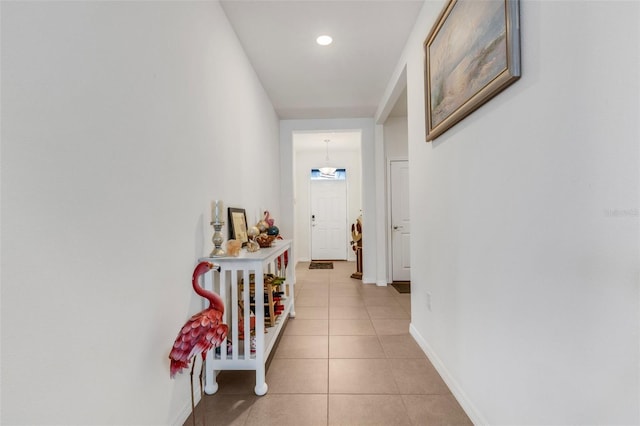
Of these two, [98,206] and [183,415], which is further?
[183,415]

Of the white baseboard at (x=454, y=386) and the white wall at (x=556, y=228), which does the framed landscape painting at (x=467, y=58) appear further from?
the white baseboard at (x=454, y=386)

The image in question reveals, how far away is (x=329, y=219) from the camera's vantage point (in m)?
6.77

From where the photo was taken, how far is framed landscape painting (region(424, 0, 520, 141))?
41.3 inches

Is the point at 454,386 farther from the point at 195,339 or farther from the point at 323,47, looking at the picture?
the point at 323,47

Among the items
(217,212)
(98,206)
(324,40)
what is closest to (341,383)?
(217,212)

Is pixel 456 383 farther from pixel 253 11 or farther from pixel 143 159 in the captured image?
pixel 253 11

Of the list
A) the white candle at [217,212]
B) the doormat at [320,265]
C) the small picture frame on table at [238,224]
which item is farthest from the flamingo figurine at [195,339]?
the doormat at [320,265]

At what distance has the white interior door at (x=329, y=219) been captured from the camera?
669 cm

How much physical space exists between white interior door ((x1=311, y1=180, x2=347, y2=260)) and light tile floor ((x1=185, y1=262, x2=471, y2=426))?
3828 mm

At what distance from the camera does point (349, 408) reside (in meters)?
1.51

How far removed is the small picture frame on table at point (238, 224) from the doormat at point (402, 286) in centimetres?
245

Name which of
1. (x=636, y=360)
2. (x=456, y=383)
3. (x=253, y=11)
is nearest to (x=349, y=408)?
(x=456, y=383)

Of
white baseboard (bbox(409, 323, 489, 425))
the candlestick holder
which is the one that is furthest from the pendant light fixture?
the candlestick holder

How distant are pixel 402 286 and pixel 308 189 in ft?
10.9
